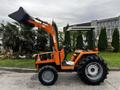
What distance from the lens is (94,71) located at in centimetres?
845

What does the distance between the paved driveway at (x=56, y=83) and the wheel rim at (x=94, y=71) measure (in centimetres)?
34

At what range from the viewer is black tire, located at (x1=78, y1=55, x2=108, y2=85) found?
8188mm

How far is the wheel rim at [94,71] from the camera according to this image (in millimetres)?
8353

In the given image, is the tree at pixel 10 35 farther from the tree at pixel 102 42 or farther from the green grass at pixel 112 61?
the tree at pixel 102 42

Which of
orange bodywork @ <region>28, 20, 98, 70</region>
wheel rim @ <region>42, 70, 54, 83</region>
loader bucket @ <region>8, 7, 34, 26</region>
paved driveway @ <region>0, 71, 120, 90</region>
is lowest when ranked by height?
paved driveway @ <region>0, 71, 120, 90</region>

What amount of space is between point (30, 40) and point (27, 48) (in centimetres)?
60

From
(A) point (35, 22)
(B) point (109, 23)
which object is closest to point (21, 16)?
(A) point (35, 22)

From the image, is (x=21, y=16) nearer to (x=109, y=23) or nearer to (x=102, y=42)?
(x=102, y=42)

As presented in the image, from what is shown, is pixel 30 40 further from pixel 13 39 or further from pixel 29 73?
pixel 29 73

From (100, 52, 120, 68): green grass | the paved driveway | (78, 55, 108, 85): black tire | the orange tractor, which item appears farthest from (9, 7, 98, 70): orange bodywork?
(100, 52, 120, 68): green grass

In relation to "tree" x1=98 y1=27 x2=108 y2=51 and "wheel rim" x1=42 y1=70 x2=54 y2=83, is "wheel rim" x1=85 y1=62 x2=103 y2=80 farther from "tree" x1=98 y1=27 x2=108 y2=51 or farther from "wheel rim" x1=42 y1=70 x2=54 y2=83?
"tree" x1=98 y1=27 x2=108 y2=51

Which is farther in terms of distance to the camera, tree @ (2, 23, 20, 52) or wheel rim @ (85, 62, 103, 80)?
tree @ (2, 23, 20, 52)

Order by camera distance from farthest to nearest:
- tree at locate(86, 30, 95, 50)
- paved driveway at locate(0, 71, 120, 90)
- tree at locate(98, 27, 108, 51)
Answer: tree at locate(98, 27, 108, 51) → tree at locate(86, 30, 95, 50) → paved driveway at locate(0, 71, 120, 90)

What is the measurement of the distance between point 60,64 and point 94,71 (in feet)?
3.80
